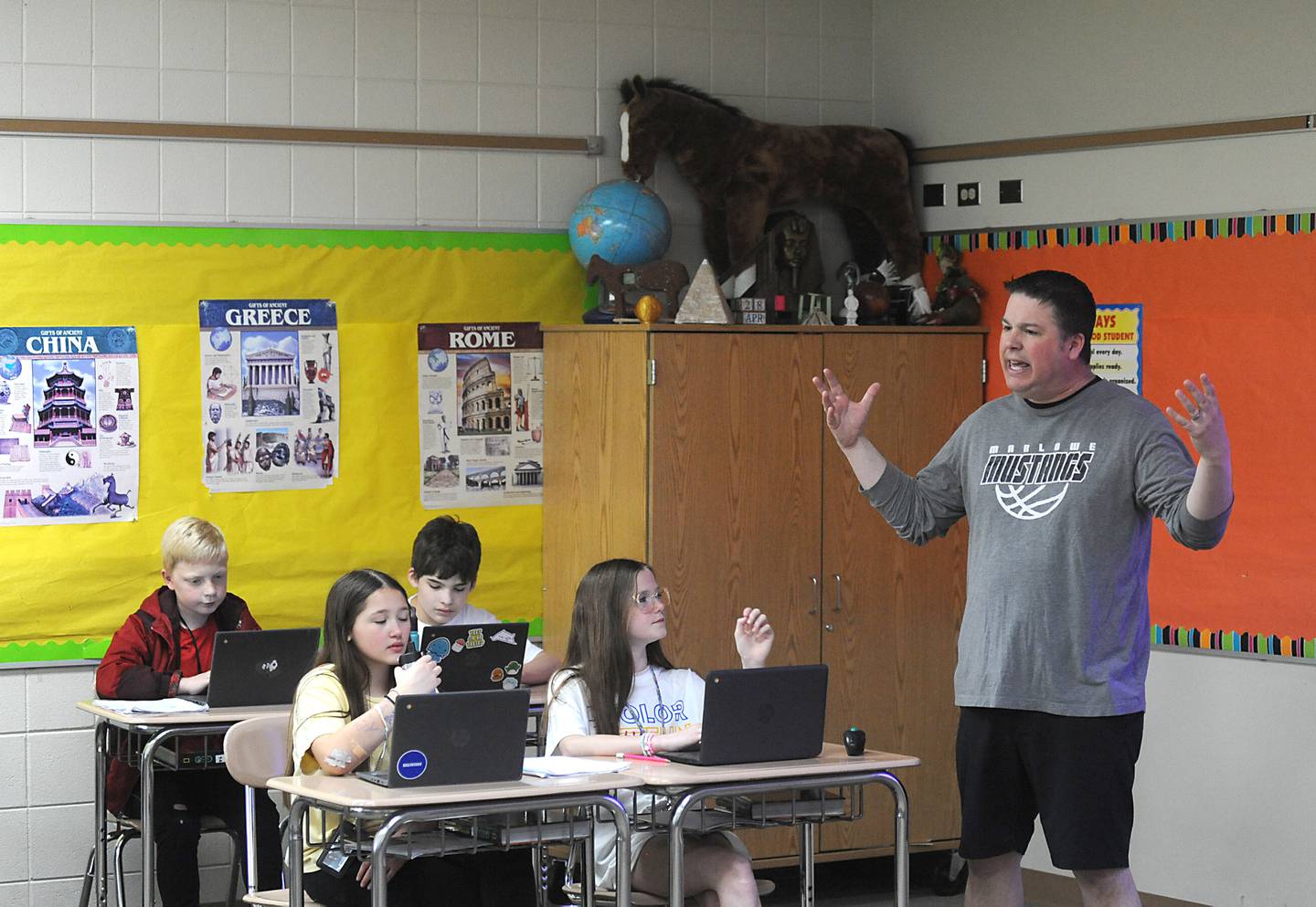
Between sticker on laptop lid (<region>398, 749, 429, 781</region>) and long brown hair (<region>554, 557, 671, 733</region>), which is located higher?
long brown hair (<region>554, 557, 671, 733</region>)

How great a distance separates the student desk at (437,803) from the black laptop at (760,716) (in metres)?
0.21

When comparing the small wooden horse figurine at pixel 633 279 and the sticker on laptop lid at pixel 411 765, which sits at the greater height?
the small wooden horse figurine at pixel 633 279

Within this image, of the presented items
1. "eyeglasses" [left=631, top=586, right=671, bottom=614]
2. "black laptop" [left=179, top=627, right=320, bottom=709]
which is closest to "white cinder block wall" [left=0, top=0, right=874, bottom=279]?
"black laptop" [left=179, top=627, right=320, bottom=709]

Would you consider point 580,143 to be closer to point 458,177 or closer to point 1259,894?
point 458,177

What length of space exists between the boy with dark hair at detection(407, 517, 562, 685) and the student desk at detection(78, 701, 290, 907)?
53cm

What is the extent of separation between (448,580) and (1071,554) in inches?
74.0

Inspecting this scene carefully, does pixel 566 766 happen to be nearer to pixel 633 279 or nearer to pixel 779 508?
Result: pixel 779 508

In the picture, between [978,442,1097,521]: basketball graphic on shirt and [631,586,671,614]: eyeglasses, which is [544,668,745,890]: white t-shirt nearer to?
[631,586,671,614]: eyeglasses

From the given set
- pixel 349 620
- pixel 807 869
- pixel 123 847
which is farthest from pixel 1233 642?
pixel 123 847

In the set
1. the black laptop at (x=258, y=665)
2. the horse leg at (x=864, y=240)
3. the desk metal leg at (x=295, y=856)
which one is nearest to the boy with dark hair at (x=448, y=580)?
the black laptop at (x=258, y=665)

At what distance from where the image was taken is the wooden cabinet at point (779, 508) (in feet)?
17.5

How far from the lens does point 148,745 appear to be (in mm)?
4352

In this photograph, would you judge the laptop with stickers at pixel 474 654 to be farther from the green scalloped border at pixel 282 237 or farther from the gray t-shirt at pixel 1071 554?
the green scalloped border at pixel 282 237

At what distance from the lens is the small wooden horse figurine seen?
5539 millimetres
